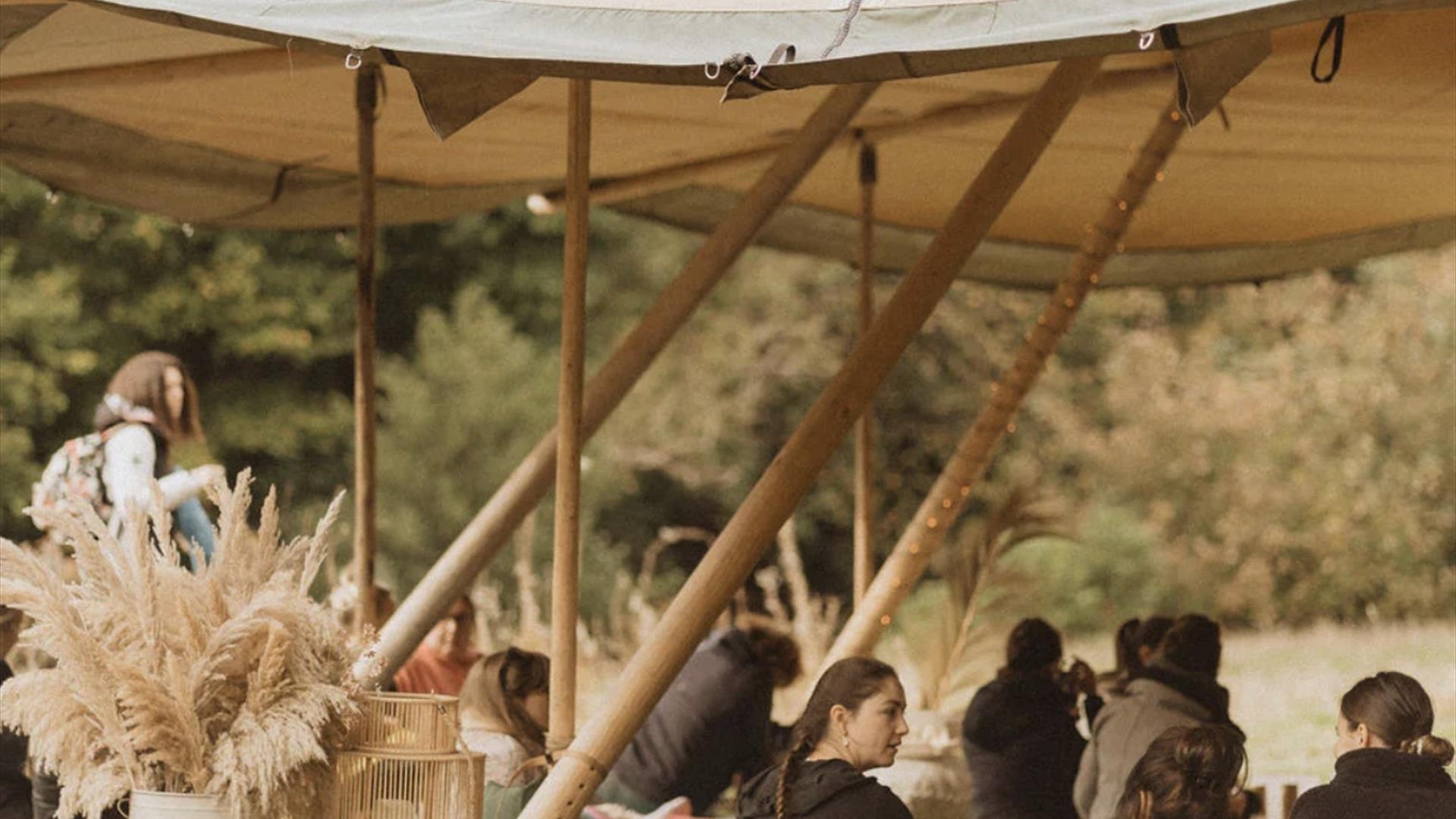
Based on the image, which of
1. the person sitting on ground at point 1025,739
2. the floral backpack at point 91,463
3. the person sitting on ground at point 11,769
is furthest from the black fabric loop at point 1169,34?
the floral backpack at point 91,463

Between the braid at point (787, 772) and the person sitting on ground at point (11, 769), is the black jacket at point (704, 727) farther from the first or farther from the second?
the braid at point (787, 772)

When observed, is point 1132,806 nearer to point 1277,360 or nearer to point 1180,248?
point 1180,248

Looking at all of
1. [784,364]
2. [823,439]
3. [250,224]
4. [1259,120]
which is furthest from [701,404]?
[823,439]

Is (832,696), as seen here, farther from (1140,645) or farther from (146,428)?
(146,428)

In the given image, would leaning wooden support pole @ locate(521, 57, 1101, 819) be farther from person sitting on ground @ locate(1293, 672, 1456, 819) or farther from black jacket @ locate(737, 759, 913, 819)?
person sitting on ground @ locate(1293, 672, 1456, 819)

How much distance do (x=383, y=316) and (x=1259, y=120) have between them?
12.8 meters

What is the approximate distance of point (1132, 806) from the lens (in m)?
3.96

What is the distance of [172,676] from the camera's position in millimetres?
3602

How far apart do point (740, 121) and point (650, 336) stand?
175cm

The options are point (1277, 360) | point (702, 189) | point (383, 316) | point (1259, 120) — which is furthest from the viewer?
point (383, 316)

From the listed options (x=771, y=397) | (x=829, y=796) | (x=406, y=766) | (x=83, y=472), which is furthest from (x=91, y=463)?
(x=771, y=397)

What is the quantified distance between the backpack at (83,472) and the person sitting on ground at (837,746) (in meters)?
2.39

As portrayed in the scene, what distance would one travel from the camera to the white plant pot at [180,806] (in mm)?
3641

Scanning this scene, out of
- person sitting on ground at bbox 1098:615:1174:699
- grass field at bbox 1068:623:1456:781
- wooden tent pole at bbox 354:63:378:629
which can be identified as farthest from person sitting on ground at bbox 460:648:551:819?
grass field at bbox 1068:623:1456:781
